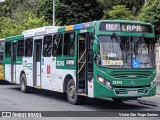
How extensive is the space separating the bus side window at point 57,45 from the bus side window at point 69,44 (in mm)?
443

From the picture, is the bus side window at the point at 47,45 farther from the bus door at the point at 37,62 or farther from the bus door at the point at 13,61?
the bus door at the point at 13,61

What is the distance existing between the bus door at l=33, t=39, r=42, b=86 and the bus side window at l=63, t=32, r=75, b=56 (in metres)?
2.97

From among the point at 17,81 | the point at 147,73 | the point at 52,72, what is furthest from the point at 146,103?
the point at 17,81

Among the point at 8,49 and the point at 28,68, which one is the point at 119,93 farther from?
the point at 8,49

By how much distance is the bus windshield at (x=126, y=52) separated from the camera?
12906mm

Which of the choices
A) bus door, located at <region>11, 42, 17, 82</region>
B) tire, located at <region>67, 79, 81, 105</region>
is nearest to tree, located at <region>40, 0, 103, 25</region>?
bus door, located at <region>11, 42, 17, 82</region>

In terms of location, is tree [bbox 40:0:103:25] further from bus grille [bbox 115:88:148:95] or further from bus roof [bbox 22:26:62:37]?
bus grille [bbox 115:88:148:95]

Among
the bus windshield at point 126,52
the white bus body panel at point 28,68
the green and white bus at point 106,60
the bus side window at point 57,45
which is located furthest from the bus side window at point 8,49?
the bus windshield at point 126,52

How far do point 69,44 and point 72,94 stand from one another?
6.17 feet

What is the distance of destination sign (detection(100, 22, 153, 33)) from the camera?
13.2m

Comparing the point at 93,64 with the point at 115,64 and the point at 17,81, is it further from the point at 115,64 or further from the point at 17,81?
the point at 17,81

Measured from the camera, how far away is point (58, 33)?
15852 mm

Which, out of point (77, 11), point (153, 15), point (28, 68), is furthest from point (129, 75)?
point (77, 11)

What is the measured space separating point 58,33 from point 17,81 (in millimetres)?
6001
